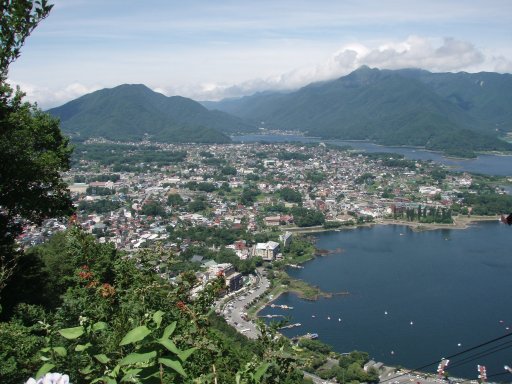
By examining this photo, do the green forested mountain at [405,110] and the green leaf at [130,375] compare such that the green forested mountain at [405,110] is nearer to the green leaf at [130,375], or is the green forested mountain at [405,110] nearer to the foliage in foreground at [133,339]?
the foliage in foreground at [133,339]

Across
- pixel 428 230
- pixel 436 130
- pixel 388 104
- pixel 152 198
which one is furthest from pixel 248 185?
pixel 388 104

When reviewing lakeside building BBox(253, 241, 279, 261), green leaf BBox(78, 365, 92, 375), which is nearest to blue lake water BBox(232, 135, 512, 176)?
lakeside building BBox(253, 241, 279, 261)

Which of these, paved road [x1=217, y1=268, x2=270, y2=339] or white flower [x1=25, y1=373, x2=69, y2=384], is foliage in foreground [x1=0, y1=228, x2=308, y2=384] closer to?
white flower [x1=25, y1=373, x2=69, y2=384]

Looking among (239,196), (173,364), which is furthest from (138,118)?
(173,364)

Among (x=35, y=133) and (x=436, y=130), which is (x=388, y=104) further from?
(x=35, y=133)

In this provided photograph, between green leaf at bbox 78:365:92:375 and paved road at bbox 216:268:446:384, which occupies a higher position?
green leaf at bbox 78:365:92:375

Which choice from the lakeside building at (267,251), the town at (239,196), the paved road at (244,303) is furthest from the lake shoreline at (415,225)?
the paved road at (244,303)
